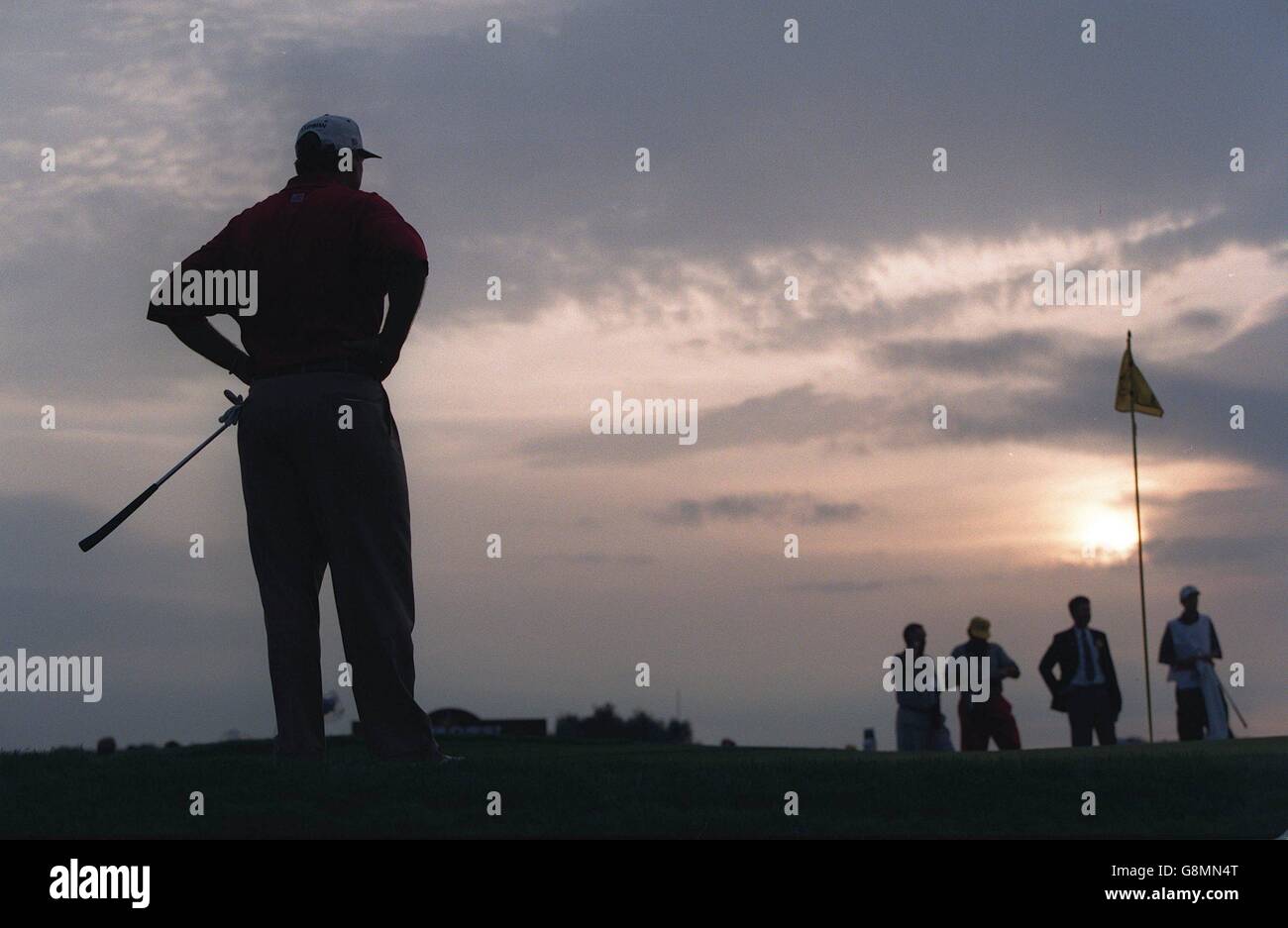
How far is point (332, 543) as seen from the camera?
7.88m

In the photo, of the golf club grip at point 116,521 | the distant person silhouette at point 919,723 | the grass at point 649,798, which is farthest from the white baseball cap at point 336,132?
the distant person silhouette at point 919,723

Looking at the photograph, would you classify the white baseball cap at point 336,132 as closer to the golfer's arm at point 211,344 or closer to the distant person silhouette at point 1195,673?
the golfer's arm at point 211,344

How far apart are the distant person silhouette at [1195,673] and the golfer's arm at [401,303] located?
10.4 metres

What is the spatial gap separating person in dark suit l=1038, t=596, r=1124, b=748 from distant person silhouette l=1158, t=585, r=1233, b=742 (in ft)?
3.14

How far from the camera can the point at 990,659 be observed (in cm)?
1471

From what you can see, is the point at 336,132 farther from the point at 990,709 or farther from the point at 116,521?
the point at 990,709

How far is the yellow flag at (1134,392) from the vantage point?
2055cm

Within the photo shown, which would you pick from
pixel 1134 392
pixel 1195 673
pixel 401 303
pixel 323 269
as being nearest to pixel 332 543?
pixel 401 303

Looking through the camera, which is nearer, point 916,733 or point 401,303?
point 401,303

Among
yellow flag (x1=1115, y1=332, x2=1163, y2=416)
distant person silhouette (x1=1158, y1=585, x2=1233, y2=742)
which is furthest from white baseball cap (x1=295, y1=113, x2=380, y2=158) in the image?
yellow flag (x1=1115, y1=332, x2=1163, y2=416)

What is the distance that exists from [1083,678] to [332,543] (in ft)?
30.2

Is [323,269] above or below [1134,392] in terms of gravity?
below
